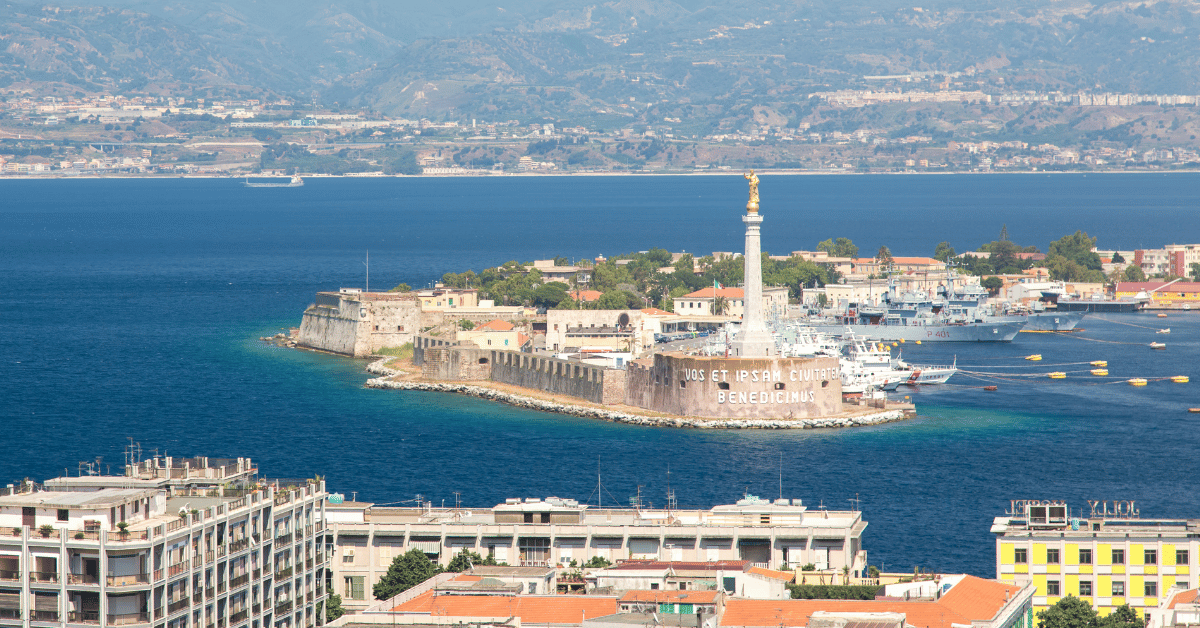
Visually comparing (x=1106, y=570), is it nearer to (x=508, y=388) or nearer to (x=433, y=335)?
(x=508, y=388)

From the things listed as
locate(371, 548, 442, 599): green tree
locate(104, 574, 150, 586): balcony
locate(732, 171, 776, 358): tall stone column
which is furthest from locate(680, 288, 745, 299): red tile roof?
locate(104, 574, 150, 586): balcony

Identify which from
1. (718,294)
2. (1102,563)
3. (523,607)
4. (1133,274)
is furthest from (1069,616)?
(1133,274)

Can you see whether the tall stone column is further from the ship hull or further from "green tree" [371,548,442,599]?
the ship hull

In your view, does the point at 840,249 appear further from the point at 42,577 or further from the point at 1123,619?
the point at 42,577

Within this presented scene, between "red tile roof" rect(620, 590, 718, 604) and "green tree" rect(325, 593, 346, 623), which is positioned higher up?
"red tile roof" rect(620, 590, 718, 604)

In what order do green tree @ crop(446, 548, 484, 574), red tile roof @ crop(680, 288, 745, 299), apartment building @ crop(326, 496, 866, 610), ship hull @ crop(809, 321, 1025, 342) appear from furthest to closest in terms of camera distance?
ship hull @ crop(809, 321, 1025, 342)
red tile roof @ crop(680, 288, 745, 299)
apartment building @ crop(326, 496, 866, 610)
green tree @ crop(446, 548, 484, 574)

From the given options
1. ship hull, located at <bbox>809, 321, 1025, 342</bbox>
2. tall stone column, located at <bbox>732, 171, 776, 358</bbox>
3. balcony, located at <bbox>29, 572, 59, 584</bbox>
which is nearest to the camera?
balcony, located at <bbox>29, 572, 59, 584</bbox>
